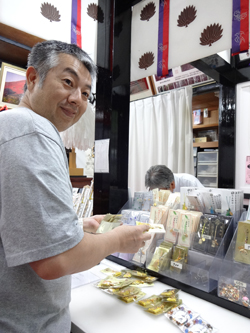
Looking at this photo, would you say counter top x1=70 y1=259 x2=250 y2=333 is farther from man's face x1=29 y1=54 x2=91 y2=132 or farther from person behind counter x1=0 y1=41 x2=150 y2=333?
man's face x1=29 y1=54 x2=91 y2=132

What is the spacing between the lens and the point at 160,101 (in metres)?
3.78

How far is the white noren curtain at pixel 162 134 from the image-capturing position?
11.4ft

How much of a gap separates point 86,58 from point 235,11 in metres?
0.94

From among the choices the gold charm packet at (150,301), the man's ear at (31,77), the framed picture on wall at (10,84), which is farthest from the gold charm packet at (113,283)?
the framed picture on wall at (10,84)

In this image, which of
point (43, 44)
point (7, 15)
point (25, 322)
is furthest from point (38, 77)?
point (7, 15)

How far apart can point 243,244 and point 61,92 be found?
939 millimetres

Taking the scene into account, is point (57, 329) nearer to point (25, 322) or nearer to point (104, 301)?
point (25, 322)

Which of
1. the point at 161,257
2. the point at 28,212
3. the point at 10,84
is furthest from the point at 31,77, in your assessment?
the point at 161,257

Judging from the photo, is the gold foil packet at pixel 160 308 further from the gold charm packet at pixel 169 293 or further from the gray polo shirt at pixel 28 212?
the gray polo shirt at pixel 28 212

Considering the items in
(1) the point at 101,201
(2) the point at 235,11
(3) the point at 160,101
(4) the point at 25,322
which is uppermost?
(3) the point at 160,101

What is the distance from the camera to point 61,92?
86 cm

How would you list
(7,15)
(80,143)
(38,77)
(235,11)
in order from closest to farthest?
(38,77)
(235,11)
(7,15)
(80,143)

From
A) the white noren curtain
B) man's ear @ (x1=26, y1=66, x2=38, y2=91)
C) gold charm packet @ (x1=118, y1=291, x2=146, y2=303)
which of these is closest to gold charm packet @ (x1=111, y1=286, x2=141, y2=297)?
gold charm packet @ (x1=118, y1=291, x2=146, y2=303)

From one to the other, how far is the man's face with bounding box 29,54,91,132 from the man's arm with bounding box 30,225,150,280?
449mm
